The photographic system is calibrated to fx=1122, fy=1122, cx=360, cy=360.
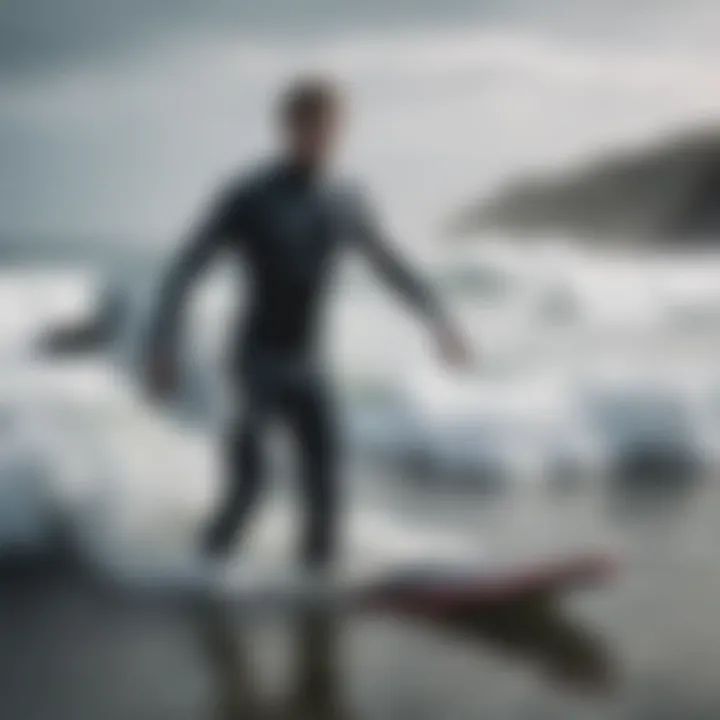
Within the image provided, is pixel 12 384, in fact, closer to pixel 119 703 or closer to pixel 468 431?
pixel 119 703

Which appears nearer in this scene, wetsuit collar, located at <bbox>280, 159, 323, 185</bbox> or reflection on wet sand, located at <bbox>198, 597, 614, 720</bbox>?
reflection on wet sand, located at <bbox>198, 597, 614, 720</bbox>

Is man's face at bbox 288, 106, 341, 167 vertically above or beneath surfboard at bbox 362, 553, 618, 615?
above

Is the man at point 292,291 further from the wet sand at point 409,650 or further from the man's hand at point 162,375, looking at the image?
the wet sand at point 409,650

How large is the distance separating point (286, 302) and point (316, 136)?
0.67ft

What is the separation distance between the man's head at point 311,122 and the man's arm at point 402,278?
0.08 meters

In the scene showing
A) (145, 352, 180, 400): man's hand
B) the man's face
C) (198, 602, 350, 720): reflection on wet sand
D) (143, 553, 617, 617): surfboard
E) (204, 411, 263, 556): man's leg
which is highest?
the man's face

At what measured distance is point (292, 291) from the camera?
139cm

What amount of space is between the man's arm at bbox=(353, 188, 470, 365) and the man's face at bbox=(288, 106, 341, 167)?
0.26 ft

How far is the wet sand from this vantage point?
126 centimetres

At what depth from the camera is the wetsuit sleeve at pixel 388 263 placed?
4.50 ft

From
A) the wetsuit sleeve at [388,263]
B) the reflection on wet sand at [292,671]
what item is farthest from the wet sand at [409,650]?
the wetsuit sleeve at [388,263]

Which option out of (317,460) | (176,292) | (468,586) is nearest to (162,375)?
(176,292)

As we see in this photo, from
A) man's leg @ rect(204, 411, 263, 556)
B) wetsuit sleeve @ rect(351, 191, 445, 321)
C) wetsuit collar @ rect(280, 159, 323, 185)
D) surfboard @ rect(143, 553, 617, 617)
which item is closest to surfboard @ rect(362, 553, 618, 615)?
surfboard @ rect(143, 553, 617, 617)

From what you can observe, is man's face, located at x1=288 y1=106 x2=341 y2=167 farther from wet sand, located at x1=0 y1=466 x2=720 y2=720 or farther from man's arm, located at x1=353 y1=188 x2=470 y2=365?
wet sand, located at x1=0 y1=466 x2=720 y2=720
